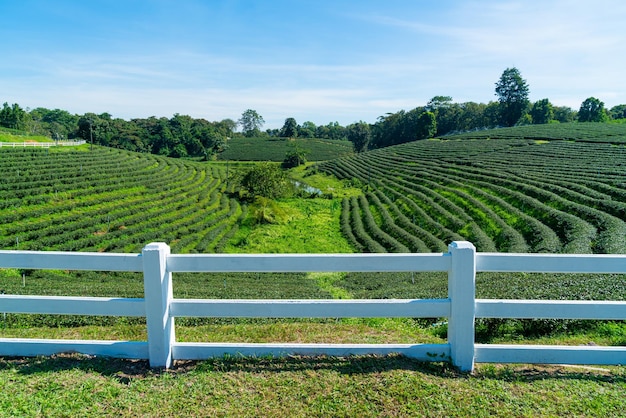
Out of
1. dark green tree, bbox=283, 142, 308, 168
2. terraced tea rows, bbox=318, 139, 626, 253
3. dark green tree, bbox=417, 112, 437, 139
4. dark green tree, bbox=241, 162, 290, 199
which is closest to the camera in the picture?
terraced tea rows, bbox=318, 139, 626, 253

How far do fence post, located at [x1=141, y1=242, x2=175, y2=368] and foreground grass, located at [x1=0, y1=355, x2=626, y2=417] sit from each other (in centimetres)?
15

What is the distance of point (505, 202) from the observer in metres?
24.0

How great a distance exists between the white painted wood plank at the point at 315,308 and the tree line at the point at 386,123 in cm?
8583

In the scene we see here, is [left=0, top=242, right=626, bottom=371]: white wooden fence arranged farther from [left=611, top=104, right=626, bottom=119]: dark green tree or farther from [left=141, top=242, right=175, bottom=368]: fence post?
[left=611, top=104, right=626, bottom=119]: dark green tree

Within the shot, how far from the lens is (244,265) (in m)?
3.21

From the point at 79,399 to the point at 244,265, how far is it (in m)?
1.43

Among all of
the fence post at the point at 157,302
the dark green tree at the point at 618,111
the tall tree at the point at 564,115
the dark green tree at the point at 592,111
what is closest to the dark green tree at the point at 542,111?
the dark green tree at the point at 592,111

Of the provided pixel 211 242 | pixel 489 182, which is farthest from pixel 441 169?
pixel 211 242

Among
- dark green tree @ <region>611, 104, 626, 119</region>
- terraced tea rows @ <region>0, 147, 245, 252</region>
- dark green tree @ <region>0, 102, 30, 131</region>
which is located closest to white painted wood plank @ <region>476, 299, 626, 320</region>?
terraced tea rows @ <region>0, 147, 245, 252</region>

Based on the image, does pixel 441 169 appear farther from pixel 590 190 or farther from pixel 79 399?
pixel 79 399

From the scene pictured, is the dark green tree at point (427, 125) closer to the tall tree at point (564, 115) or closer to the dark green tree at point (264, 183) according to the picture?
the tall tree at point (564, 115)

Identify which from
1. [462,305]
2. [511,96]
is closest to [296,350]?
[462,305]

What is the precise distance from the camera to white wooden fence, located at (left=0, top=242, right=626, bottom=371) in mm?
3113

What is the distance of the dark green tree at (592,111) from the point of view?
81.9 metres
